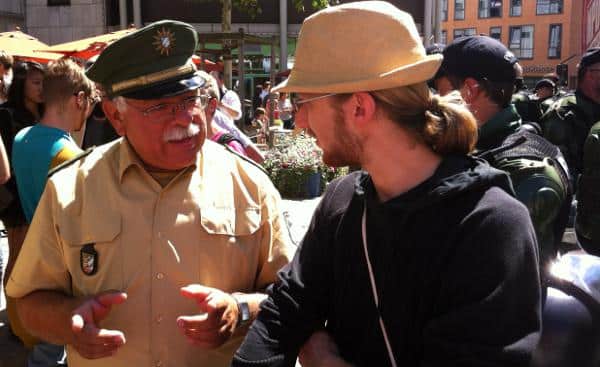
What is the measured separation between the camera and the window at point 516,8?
6038 cm

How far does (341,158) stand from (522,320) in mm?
628

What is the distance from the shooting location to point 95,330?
1.91 meters

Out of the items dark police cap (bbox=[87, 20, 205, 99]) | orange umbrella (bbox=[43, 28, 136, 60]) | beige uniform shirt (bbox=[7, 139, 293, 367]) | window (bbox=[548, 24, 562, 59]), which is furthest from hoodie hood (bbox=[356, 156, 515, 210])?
window (bbox=[548, 24, 562, 59])

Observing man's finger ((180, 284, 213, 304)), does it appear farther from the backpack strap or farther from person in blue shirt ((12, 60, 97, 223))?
the backpack strap

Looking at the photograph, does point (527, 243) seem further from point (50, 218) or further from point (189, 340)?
point (50, 218)

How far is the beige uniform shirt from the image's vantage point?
210 cm

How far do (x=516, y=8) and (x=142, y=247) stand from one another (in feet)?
213

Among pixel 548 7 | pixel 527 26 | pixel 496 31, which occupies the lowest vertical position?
pixel 496 31

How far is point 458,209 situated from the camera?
1440 mm

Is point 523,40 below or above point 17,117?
above

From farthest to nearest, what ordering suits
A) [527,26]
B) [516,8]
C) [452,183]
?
[516,8], [527,26], [452,183]

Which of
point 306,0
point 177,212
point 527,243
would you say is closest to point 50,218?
point 177,212

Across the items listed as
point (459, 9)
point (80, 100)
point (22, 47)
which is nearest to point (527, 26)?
point (459, 9)

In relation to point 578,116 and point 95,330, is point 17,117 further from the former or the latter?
point 578,116
